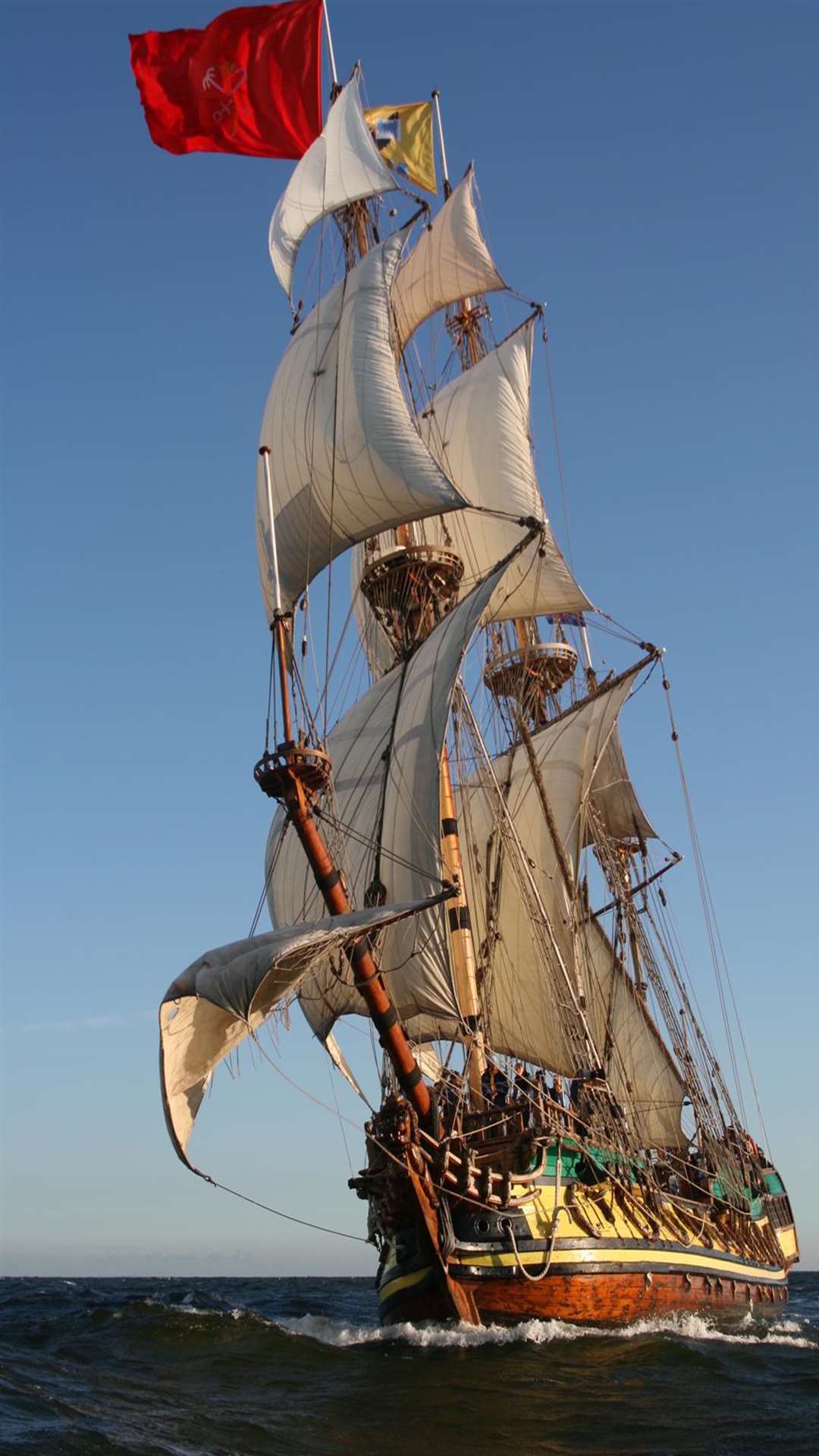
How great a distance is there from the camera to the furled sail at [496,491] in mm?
41000

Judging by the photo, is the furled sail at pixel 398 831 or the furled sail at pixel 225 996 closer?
the furled sail at pixel 225 996

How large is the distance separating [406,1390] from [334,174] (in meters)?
29.0

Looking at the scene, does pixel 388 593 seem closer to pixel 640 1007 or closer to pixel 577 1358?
pixel 640 1007

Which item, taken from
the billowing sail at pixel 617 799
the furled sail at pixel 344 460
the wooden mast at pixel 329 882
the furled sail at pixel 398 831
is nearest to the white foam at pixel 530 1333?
the wooden mast at pixel 329 882

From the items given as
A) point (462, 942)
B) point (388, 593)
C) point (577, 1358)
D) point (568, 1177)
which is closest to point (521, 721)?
point (388, 593)

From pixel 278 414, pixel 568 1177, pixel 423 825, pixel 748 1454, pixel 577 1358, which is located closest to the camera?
pixel 748 1454

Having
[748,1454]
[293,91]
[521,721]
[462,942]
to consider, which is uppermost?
[293,91]

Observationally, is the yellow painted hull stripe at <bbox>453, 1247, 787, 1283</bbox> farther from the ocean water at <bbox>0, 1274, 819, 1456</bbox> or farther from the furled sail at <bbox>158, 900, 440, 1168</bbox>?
the furled sail at <bbox>158, 900, 440, 1168</bbox>

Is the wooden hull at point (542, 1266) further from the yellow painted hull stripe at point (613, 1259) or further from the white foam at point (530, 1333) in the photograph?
the white foam at point (530, 1333)

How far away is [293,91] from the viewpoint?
31.1 metres

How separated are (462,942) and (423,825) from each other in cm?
407

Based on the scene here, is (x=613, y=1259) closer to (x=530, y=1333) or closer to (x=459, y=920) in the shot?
(x=530, y=1333)

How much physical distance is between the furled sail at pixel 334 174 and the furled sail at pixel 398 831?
10947 millimetres

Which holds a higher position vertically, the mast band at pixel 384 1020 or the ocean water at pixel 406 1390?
the mast band at pixel 384 1020
